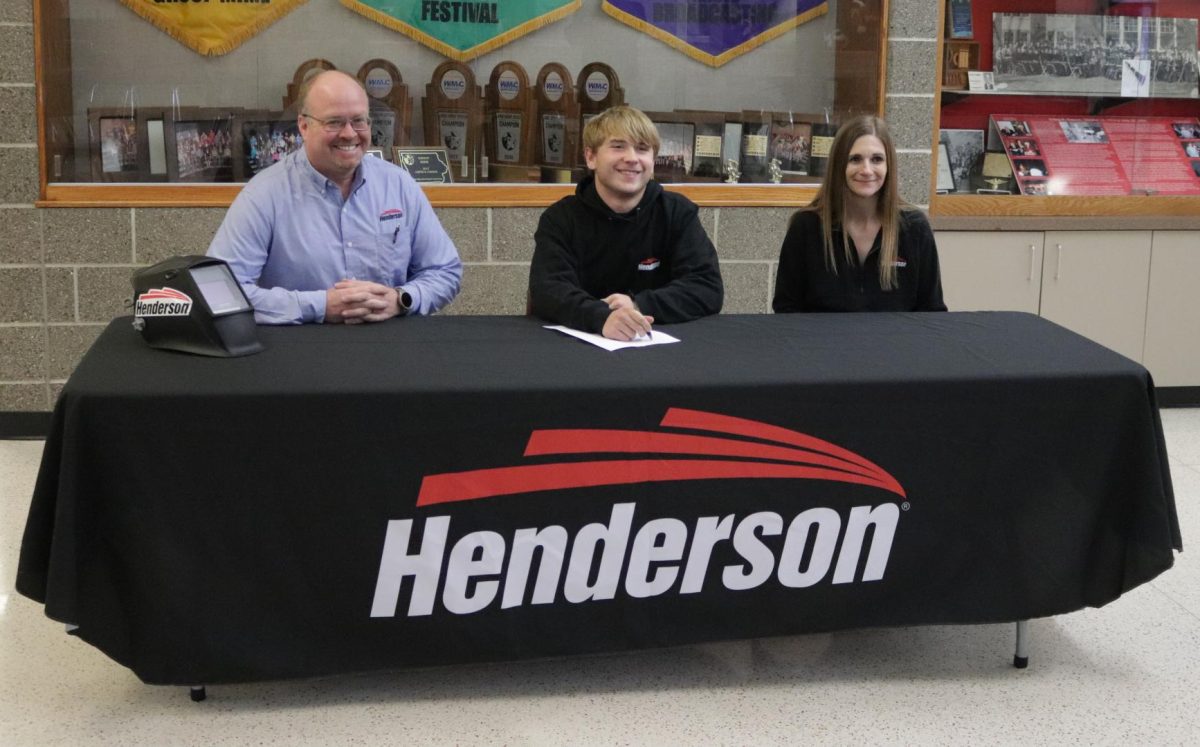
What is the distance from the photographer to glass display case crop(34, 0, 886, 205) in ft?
14.4

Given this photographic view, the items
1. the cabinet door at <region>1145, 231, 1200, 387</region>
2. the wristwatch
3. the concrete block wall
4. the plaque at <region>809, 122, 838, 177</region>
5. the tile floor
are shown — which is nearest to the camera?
the tile floor

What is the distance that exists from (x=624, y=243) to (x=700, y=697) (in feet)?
3.44

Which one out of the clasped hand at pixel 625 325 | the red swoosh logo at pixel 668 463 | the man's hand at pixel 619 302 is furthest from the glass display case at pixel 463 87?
the red swoosh logo at pixel 668 463

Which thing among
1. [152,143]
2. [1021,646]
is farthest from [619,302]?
[152,143]

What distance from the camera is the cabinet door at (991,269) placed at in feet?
15.6

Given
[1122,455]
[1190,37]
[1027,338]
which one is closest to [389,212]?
[1027,338]

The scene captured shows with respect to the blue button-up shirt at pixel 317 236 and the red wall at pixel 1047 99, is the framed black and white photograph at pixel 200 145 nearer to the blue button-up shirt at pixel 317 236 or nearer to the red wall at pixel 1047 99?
the blue button-up shirt at pixel 317 236

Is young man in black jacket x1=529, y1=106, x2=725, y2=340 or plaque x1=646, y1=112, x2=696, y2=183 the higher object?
plaque x1=646, y1=112, x2=696, y2=183

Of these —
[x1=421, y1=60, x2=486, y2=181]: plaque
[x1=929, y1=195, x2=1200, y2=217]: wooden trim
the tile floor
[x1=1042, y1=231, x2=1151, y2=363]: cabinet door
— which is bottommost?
the tile floor

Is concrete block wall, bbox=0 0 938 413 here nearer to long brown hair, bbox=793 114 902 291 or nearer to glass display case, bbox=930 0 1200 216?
glass display case, bbox=930 0 1200 216

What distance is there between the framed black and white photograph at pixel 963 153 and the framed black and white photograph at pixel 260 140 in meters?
2.38

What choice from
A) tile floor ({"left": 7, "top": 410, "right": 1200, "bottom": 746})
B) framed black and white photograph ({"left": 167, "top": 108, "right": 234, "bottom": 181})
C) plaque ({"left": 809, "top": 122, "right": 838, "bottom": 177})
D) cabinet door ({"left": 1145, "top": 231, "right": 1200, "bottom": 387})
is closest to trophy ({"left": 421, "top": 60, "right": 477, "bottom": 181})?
framed black and white photograph ({"left": 167, "top": 108, "right": 234, "bottom": 181})

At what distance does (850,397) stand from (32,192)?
2937 mm

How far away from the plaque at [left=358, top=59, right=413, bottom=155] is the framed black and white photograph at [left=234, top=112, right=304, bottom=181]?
0.27m
